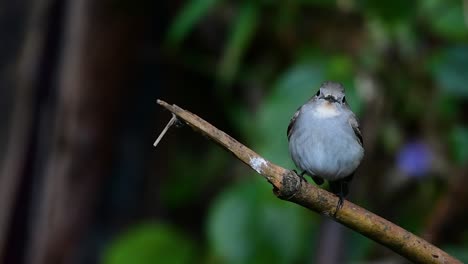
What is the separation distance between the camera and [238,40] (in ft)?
11.9

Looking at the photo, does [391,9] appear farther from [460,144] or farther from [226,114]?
[226,114]

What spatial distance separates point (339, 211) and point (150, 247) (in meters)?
2.48

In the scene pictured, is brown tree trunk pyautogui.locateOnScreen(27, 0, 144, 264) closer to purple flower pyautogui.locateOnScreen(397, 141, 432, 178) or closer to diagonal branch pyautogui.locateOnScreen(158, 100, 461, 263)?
purple flower pyautogui.locateOnScreen(397, 141, 432, 178)

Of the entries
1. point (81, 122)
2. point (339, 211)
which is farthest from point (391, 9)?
point (339, 211)

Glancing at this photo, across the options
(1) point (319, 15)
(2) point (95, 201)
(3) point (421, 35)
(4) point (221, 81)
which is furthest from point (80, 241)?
(3) point (421, 35)

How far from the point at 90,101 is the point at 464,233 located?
1.67 metres

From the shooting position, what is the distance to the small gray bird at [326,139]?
206 centimetres

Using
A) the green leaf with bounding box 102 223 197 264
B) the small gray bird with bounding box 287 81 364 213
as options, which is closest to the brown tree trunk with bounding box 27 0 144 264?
the green leaf with bounding box 102 223 197 264

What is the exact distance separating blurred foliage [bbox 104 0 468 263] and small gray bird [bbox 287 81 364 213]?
1.02 meters

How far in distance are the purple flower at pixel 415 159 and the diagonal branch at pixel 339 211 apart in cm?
217

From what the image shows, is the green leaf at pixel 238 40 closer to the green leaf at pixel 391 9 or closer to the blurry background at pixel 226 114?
the blurry background at pixel 226 114

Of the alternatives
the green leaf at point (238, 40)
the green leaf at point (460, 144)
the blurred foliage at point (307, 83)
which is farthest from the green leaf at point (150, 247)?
the green leaf at point (460, 144)

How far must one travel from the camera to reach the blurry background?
3.52 metres

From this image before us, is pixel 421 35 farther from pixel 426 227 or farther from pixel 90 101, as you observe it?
pixel 90 101
